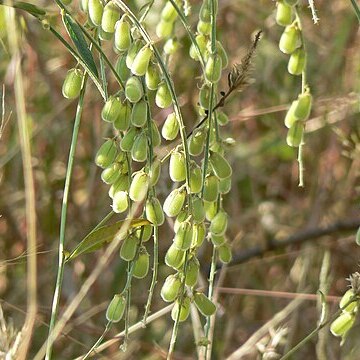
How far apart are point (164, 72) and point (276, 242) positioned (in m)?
1.15

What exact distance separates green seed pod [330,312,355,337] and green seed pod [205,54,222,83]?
0.30 meters

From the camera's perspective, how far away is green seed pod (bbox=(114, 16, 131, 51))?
0.95 metres

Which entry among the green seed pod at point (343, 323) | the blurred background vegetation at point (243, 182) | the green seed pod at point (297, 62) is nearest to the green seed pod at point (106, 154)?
the green seed pod at point (297, 62)

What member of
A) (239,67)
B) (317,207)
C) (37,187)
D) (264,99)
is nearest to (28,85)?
(37,187)

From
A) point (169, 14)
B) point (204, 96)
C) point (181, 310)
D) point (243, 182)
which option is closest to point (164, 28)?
point (169, 14)

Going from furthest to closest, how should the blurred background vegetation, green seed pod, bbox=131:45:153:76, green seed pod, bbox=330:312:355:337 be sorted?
the blurred background vegetation, green seed pod, bbox=330:312:355:337, green seed pod, bbox=131:45:153:76

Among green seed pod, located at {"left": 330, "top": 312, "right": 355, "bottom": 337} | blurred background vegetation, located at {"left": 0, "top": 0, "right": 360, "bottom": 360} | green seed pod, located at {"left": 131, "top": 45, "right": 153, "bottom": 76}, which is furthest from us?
blurred background vegetation, located at {"left": 0, "top": 0, "right": 360, "bottom": 360}

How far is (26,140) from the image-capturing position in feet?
3.03

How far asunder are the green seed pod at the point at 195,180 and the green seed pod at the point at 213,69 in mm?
93

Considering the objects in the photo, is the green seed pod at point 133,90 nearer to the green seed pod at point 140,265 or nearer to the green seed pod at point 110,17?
the green seed pod at point 110,17

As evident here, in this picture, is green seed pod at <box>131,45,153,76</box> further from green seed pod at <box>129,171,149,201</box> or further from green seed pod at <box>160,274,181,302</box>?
green seed pod at <box>160,274,181,302</box>

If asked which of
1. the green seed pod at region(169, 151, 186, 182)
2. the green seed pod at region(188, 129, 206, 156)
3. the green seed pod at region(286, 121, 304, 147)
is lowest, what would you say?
the green seed pod at region(286, 121, 304, 147)

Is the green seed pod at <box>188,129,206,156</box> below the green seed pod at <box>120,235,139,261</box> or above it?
above

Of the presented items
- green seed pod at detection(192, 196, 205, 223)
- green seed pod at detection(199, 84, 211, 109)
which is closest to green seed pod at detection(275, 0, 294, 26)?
green seed pod at detection(199, 84, 211, 109)
